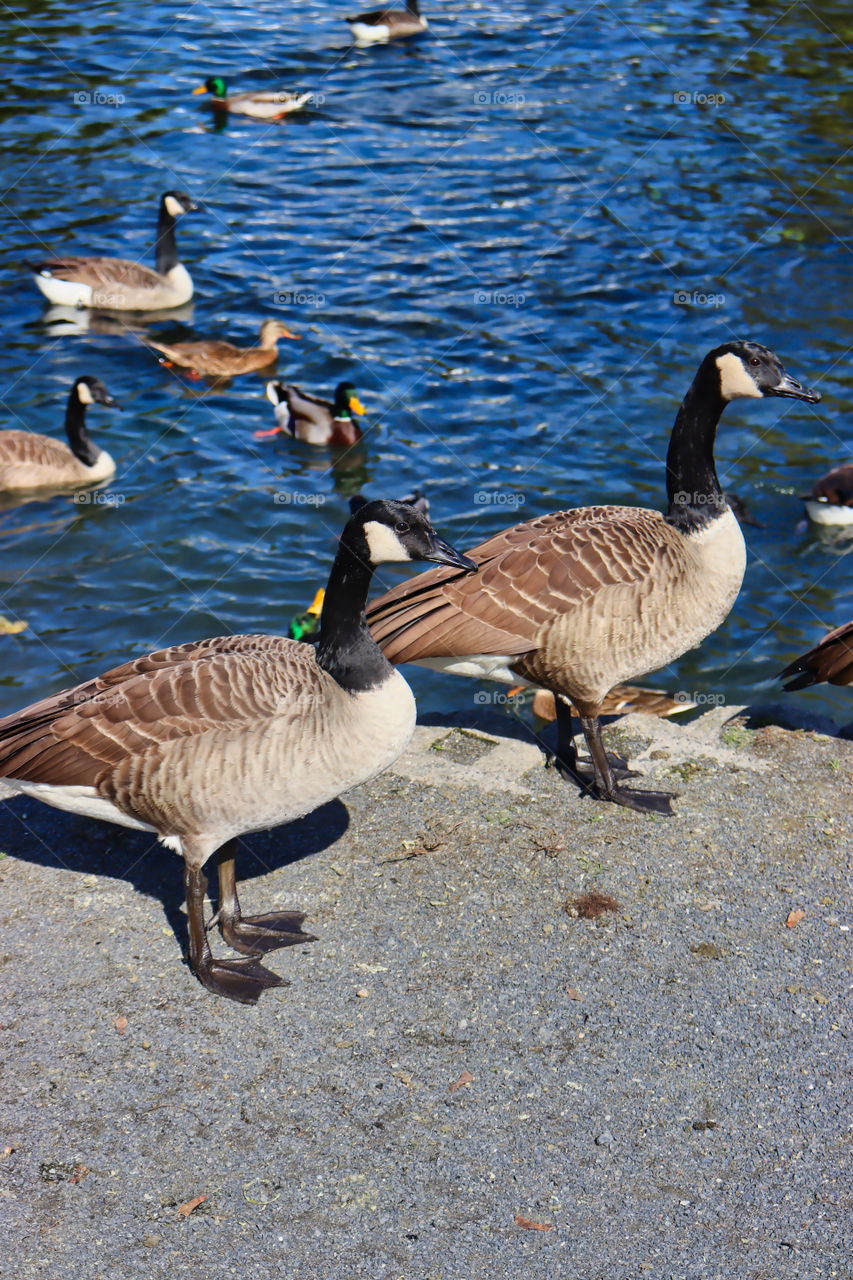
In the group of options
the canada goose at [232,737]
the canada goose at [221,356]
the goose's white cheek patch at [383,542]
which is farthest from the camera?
the canada goose at [221,356]

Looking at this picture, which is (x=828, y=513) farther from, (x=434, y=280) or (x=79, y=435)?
(x=79, y=435)

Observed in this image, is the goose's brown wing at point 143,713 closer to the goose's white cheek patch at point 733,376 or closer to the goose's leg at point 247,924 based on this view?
the goose's leg at point 247,924

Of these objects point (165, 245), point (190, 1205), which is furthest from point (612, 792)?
point (165, 245)

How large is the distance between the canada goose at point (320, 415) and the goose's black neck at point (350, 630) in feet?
22.0

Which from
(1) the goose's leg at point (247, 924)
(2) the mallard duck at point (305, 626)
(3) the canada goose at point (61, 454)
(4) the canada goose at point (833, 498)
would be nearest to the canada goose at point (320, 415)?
(3) the canada goose at point (61, 454)

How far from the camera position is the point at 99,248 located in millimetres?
16688

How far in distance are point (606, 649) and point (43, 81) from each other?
18131 mm

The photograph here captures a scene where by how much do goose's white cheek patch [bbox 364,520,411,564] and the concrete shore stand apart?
1.80 m

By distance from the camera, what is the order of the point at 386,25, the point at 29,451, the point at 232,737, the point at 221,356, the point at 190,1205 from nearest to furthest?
the point at 190,1205 → the point at 232,737 → the point at 29,451 → the point at 221,356 → the point at 386,25

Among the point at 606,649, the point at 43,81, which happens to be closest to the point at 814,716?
the point at 606,649

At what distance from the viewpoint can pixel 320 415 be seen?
1262 centimetres

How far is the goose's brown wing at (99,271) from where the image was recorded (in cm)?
1488

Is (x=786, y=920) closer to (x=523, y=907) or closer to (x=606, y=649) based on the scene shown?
(x=523, y=907)

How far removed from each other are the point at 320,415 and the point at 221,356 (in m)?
1.97
